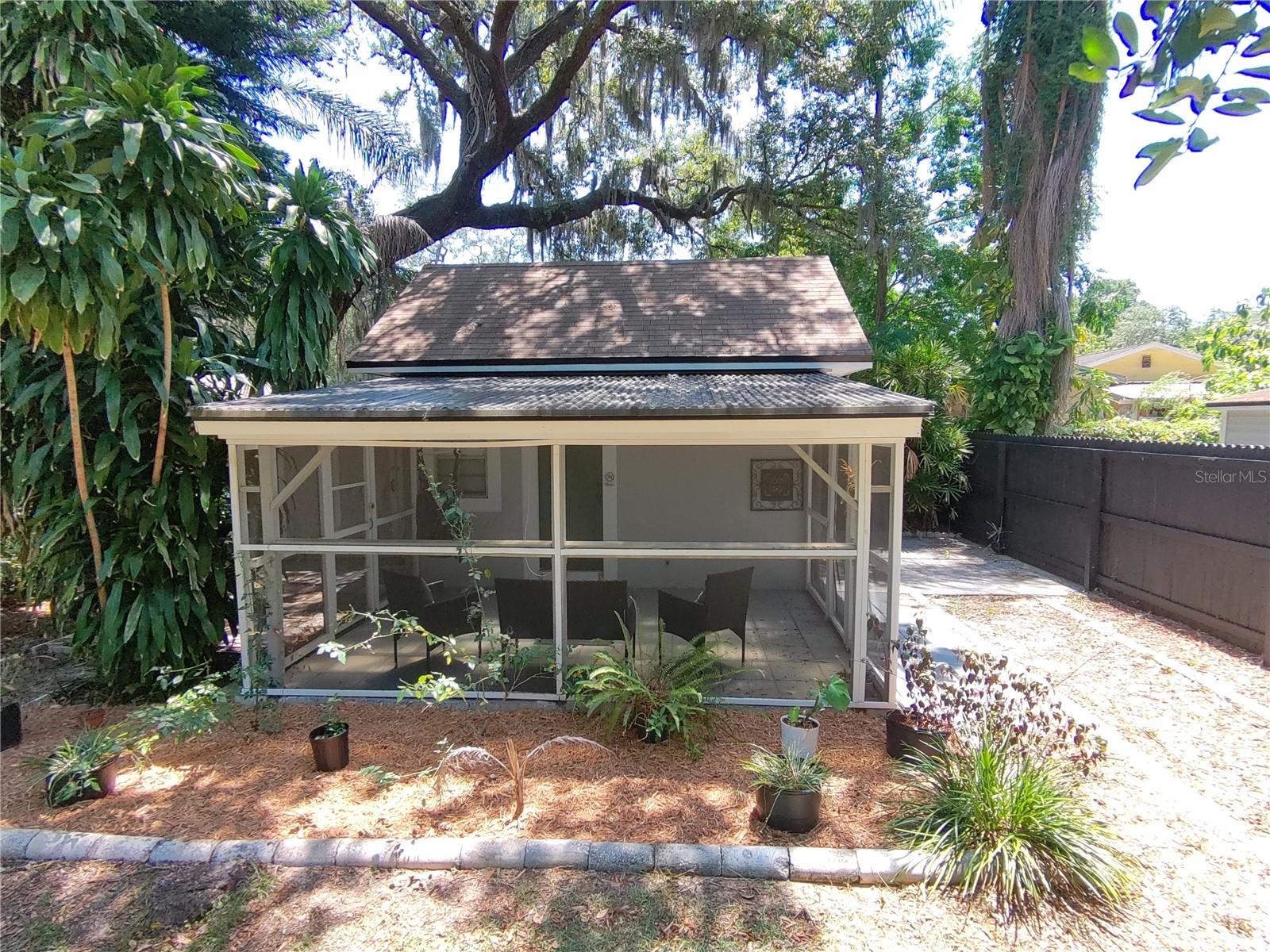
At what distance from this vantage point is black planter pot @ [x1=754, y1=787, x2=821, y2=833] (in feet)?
11.3

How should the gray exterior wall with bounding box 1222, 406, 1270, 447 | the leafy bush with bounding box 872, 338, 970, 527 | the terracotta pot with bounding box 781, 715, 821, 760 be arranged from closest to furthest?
1. the terracotta pot with bounding box 781, 715, 821, 760
2. the leafy bush with bounding box 872, 338, 970, 527
3. the gray exterior wall with bounding box 1222, 406, 1270, 447

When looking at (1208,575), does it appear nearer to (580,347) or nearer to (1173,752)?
(1173,752)

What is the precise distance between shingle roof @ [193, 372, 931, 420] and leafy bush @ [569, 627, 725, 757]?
5.67ft

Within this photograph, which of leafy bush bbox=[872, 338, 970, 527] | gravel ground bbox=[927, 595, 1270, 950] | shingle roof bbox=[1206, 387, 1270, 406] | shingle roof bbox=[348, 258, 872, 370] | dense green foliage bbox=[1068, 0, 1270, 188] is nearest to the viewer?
dense green foliage bbox=[1068, 0, 1270, 188]

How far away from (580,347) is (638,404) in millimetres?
3562

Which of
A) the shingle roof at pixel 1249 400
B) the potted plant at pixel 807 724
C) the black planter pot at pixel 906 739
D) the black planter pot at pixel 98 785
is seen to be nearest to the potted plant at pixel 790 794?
the potted plant at pixel 807 724

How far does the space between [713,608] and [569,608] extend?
1.24 meters

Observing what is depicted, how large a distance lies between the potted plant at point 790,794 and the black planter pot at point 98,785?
3.87 metres

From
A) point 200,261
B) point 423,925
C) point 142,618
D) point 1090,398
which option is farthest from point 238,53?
point 1090,398

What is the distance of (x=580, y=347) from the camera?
8039mm

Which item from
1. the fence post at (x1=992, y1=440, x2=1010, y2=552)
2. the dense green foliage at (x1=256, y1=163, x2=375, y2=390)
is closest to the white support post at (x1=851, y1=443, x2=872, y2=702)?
the dense green foliage at (x1=256, y1=163, x2=375, y2=390)

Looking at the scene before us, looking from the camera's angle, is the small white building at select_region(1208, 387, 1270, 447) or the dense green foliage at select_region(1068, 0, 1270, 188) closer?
the dense green foliage at select_region(1068, 0, 1270, 188)

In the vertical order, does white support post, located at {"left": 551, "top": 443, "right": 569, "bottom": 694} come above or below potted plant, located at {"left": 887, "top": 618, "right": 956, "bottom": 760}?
above

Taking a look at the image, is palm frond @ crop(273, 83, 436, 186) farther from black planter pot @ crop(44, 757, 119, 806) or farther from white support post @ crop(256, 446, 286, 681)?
black planter pot @ crop(44, 757, 119, 806)
